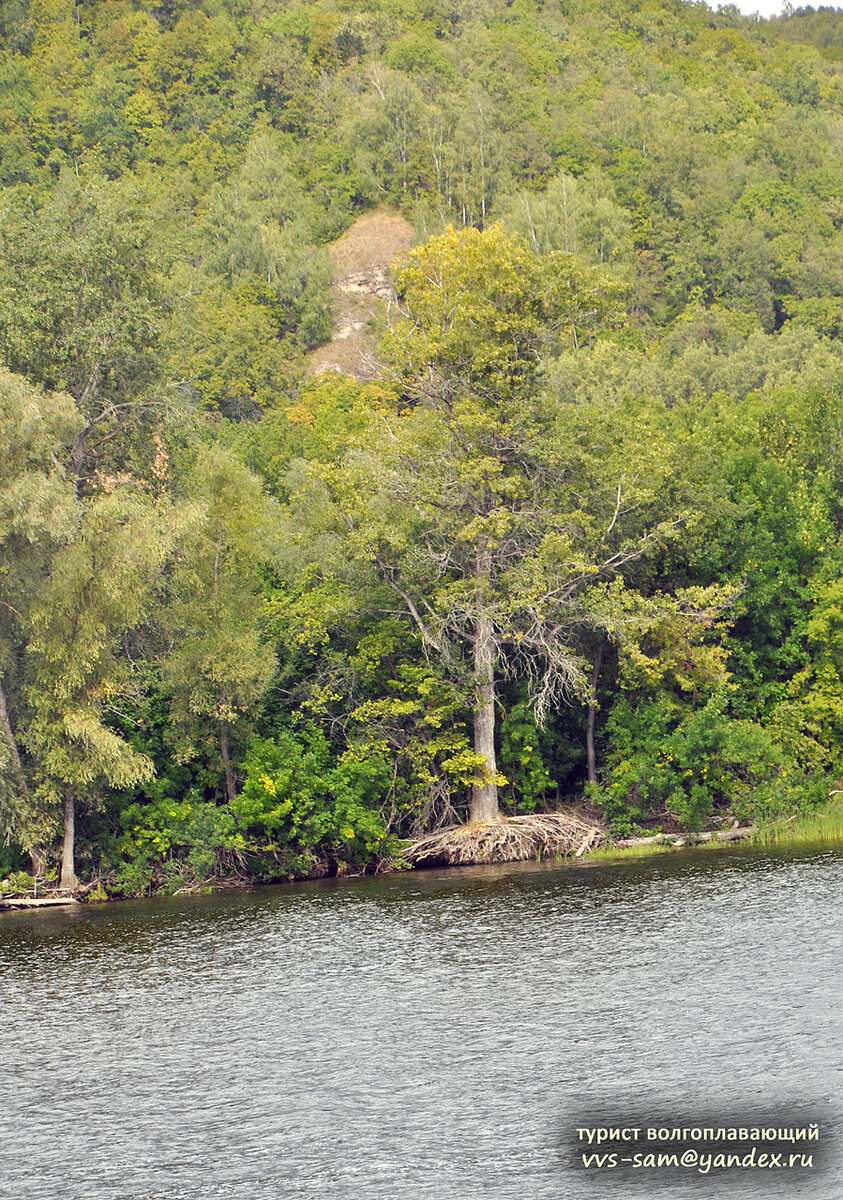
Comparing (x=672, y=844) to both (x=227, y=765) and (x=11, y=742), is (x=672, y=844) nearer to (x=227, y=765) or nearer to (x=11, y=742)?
(x=227, y=765)

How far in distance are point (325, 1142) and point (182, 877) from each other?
23250 millimetres

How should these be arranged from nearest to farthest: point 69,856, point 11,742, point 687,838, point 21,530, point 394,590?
point 21,530
point 11,742
point 69,856
point 687,838
point 394,590

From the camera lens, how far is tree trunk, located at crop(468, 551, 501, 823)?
148ft

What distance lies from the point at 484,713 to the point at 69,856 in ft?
47.2

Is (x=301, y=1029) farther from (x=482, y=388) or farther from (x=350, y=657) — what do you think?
(x=482, y=388)

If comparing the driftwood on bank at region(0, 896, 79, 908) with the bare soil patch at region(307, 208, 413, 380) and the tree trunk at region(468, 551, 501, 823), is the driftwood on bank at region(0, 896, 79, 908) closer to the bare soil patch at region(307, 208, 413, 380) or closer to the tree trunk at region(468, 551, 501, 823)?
the tree trunk at region(468, 551, 501, 823)

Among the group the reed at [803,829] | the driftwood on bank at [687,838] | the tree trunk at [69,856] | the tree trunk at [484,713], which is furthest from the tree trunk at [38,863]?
the reed at [803,829]

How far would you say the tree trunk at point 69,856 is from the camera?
136 feet

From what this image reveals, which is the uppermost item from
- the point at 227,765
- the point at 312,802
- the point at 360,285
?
the point at 360,285

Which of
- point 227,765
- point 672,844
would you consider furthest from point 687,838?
point 227,765

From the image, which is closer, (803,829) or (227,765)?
(803,829)

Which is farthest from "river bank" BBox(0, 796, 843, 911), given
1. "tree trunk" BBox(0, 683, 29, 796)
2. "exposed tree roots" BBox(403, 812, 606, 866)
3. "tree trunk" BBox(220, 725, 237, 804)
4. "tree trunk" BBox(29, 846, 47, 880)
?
"tree trunk" BBox(0, 683, 29, 796)

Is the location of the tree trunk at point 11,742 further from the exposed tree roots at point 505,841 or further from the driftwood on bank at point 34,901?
the exposed tree roots at point 505,841

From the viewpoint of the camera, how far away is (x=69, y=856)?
4169 cm
